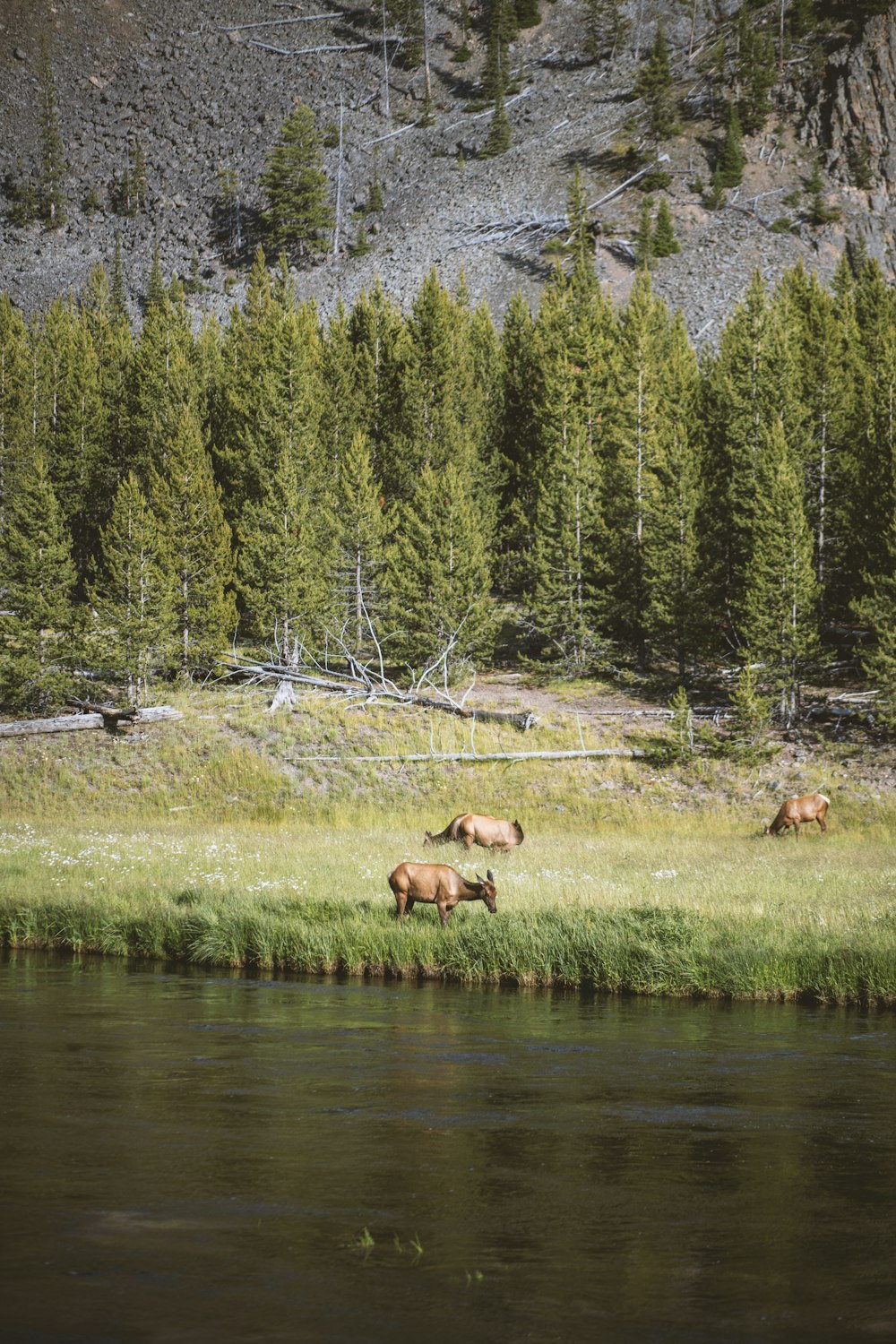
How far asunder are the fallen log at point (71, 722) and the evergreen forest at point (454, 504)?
55.3 inches

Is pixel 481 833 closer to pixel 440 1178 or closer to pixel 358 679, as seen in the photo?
pixel 440 1178

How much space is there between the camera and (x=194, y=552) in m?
49.1

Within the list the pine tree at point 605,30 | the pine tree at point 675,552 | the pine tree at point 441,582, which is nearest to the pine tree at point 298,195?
the pine tree at point 605,30

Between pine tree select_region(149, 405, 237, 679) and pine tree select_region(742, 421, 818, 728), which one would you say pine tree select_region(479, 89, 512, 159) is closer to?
pine tree select_region(149, 405, 237, 679)

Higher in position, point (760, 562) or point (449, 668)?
point (760, 562)

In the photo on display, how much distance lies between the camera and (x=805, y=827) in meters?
35.6

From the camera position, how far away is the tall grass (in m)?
18.2

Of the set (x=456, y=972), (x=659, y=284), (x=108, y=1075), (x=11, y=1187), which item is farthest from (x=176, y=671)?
(x=659, y=284)

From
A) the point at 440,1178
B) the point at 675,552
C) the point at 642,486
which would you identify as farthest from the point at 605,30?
the point at 440,1178

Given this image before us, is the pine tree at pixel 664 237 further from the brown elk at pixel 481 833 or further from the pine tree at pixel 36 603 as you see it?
the brown elk at pixel 481 833

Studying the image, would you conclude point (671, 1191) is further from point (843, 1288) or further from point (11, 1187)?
point (11, 1187)

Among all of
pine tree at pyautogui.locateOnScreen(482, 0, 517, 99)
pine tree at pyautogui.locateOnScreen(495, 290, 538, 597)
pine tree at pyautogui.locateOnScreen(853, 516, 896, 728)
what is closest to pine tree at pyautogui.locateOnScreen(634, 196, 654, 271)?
pine tree at pyautogui.locateOnScreen(495, 290, 538, 597)

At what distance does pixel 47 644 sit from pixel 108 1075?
36.8 meters

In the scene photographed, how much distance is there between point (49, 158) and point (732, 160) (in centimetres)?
9585
